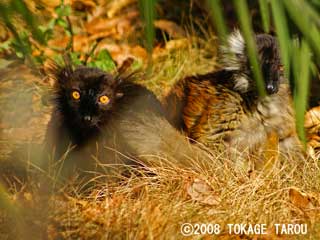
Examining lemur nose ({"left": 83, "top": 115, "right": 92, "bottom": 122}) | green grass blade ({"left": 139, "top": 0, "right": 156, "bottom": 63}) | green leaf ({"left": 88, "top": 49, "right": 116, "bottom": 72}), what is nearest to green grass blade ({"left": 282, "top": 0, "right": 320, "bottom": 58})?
green grass blade ({"left": 139, "top": 0, "right": 156, "bottom": 63})

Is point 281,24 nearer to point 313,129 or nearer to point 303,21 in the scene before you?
point 303,21

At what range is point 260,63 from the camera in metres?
3.85

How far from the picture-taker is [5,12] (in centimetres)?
126

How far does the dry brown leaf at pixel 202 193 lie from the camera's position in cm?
369

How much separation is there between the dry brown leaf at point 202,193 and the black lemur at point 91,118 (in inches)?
16.8

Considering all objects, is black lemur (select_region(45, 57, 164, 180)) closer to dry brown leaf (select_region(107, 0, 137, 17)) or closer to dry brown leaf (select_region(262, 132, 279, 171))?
dry brown leaf (select_region(262, 132, 279, 171))

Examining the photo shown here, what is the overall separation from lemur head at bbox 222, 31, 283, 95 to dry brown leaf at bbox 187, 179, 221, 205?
0.62 m

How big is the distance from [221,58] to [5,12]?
3.21m

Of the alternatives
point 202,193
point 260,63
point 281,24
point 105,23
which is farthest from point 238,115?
point 281,24

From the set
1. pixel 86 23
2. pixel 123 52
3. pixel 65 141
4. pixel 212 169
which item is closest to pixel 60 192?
pixel 65 141

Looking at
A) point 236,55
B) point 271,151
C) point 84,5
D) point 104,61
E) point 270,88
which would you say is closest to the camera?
point 270,88

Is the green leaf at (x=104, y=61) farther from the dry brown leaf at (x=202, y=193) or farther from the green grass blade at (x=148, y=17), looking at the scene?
the green grass blade at (x=148, y=17)

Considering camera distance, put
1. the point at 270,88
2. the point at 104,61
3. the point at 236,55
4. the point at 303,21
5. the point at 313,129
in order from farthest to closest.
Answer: the point at 104,61
the point at 313,129
the point at 236,55
the point at 270,88
the point at 303,21

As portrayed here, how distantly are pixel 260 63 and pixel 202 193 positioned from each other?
0.75 meters
